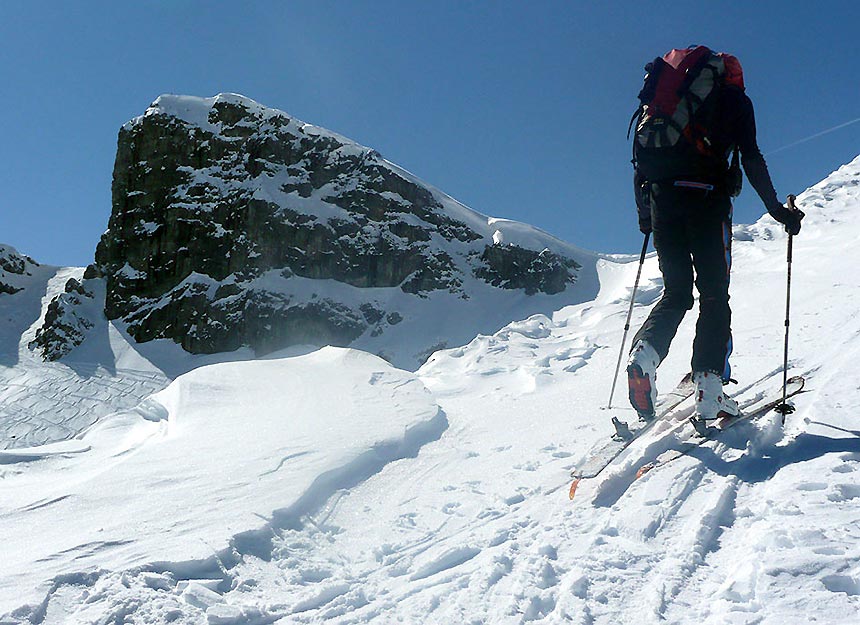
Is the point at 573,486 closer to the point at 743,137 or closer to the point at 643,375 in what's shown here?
the point at 643,375

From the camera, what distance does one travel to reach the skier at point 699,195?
9.69 feet

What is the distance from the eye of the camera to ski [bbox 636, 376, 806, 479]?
2655 mm

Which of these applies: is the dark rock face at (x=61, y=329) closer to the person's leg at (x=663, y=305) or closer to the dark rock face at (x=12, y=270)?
the dark rock face at (x=12, y=270)

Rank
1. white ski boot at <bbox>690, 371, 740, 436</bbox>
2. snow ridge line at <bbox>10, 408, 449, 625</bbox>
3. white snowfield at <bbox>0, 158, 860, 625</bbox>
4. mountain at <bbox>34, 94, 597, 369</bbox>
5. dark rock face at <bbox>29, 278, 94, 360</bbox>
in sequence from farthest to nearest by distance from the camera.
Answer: dark rock face at <bbox>29, 278, 94, 360</bbox> < mountain at <bbox>34, 94, 597, 369</bbox> < white ski boot at <bbox>690, 371, 740, 436</bbox> < snow ridge line at <bbox>10, 408, 449, 625</bbox> < white snowfield at <bbox>0, 158, 860, 625</bbox>

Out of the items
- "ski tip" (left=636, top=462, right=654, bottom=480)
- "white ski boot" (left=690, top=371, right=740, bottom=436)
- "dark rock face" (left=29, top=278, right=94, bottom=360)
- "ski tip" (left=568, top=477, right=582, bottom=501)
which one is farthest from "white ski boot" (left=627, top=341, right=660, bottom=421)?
"dark rock face" (left=29, top=278, right=94, bottom=360)

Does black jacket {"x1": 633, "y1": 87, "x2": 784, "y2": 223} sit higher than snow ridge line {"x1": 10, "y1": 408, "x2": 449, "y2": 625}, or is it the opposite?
black jacket {"x1": 633, "y1": 87, "x2": 784, "y2": 223}

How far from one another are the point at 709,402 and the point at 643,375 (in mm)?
328

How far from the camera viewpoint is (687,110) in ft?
10.0

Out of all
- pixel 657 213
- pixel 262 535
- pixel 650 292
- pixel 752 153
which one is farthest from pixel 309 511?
pixel 650 292

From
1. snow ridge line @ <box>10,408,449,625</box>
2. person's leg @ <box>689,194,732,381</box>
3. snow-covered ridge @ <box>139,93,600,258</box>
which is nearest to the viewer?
snow ridge line @ <box>10,408,449,625</box>

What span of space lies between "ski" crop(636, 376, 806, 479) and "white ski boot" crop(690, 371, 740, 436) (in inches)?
1.3

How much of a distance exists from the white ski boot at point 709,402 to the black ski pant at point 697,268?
59 mm

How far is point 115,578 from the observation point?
2066mm

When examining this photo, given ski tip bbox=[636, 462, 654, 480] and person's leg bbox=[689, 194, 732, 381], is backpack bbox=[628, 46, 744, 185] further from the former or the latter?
ski tip bbox=[636, 462, 654, 480]
